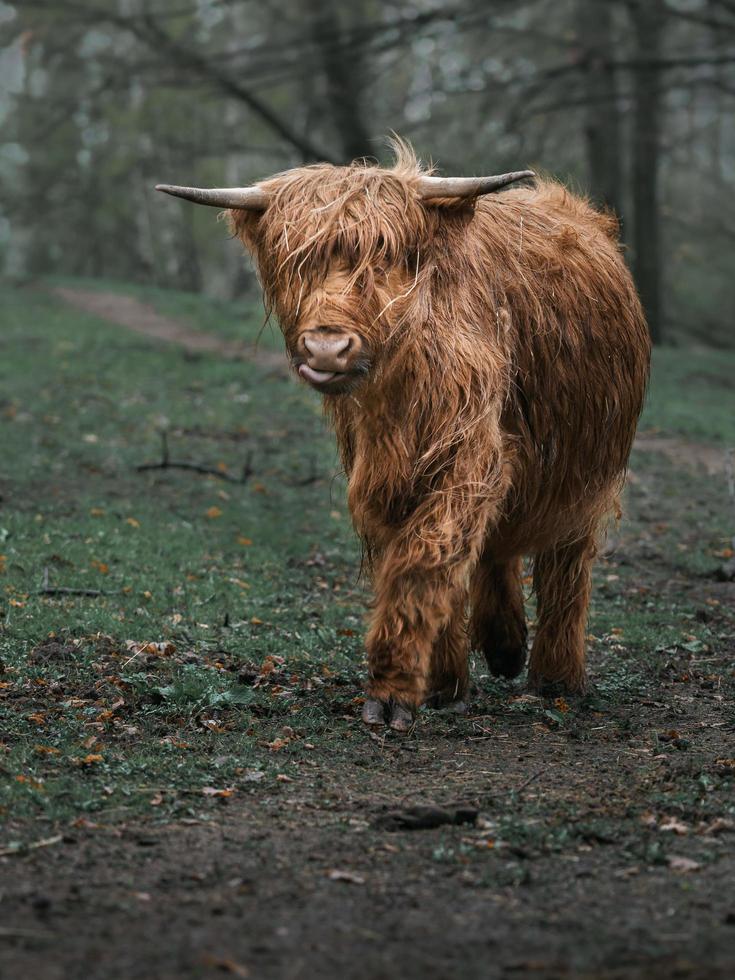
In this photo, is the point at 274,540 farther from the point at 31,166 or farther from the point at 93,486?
the point at 31,166

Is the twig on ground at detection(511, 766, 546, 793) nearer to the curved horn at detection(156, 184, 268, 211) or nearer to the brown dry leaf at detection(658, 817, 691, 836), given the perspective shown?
the brown dry leaf at detection(658, 817, 691, 836)

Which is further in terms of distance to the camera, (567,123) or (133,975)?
(567,123)

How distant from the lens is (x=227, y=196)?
5578 millimetres

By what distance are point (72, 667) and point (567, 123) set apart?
24.2 meters

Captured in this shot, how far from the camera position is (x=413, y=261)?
18.1 ft

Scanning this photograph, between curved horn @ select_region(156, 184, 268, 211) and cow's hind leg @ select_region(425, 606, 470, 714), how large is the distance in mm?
1961

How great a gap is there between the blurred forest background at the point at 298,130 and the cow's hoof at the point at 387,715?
10.0 meters

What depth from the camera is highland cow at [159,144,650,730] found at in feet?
17.6

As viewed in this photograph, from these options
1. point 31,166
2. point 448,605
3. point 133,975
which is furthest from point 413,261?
point 31,166

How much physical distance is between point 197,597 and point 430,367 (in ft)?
9.73

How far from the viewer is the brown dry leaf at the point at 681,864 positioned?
3.97m

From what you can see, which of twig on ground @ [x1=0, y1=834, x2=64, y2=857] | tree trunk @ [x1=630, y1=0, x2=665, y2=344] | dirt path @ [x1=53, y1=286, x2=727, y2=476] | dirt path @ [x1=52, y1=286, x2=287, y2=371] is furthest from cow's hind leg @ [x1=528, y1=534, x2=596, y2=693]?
tree trunk @ [x1=630, y1=0, x2=665, y2=344]

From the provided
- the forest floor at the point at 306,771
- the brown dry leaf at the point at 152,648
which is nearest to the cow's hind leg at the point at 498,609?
the forest floor at the point at 306,771

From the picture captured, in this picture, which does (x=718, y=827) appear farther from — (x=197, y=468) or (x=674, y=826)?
(x=197, y=468)
